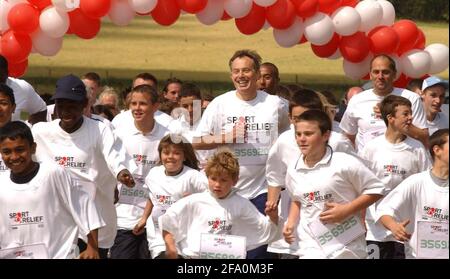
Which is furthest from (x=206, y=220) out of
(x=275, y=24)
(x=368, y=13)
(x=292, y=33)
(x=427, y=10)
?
(x=427, y=10)

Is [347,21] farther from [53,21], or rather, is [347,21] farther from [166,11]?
[53,21]

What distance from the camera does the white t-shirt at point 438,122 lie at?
35.8 ft

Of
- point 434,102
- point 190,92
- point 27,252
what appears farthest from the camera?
point 190,92

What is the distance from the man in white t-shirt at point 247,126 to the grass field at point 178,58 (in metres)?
17.2

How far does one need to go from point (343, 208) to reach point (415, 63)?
4746 mm

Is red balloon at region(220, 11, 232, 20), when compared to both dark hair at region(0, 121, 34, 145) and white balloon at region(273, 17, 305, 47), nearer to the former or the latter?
white balloon at region(273, 17, 305, 47)

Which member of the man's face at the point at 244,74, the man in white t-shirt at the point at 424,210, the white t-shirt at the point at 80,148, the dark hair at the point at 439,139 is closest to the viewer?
the dark hair at the point at 439,139

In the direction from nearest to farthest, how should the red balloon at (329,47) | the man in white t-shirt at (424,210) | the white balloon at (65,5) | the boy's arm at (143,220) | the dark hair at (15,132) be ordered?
the dark hair at (15,132) → the man in white t-shirt at (424,210) → the boy's arm at (143,220) → the white balloon at (65,5) → the red balloon at (329,47)

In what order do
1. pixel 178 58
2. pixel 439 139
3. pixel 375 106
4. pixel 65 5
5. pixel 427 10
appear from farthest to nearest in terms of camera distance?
pixel 178 58, pixel 427 10, pixel 65 5, pixel 375 106, pixel 439 139

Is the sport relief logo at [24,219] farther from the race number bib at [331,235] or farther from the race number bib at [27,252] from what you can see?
the race number bib at [331,235]

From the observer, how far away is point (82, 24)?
12234mm

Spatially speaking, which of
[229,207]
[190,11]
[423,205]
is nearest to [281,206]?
[229,207]

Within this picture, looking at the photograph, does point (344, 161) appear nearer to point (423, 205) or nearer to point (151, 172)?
point (423, 205)

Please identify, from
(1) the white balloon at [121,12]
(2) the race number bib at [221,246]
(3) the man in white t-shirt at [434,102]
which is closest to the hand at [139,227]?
(2) the race number bib at [221,246]
